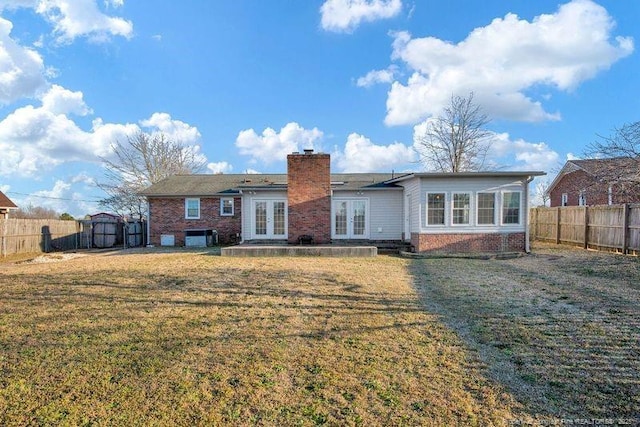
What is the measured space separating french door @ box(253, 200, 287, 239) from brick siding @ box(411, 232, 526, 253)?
679cm

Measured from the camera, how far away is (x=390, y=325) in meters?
5.57

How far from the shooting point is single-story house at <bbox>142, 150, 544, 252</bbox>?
15.3 meters

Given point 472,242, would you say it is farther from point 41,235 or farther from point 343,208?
point 41,235

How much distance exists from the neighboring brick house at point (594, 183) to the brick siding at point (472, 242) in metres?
3.64

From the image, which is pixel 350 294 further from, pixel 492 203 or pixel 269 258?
pixel 492 203

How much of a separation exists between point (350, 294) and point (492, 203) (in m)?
10.0

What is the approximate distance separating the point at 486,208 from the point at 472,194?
795 mm

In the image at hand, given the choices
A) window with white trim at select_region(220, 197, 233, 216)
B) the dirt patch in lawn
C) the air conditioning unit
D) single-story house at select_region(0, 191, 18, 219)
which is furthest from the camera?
single-story house at select_region(0, 191, 18, 219)

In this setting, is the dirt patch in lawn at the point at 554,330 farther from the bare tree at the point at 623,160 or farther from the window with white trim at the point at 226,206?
the window with white trim at the point at 226,206

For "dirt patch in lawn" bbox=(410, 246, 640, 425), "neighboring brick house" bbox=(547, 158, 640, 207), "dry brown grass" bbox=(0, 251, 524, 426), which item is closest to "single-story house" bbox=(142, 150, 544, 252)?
"neighboring brick house" bbox=(547, 158, 640, 207)

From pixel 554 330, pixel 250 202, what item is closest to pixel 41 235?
pixel 250 202

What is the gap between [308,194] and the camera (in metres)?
17.7

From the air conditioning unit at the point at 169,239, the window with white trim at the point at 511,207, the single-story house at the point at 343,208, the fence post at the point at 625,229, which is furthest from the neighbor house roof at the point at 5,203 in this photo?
the fence post at the point at 625,229

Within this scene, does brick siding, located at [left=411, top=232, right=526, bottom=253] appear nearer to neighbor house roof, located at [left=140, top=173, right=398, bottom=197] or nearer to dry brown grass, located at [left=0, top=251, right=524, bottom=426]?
neighbor house roof, located at [left=140, top=173, right=398, bottom=197]
